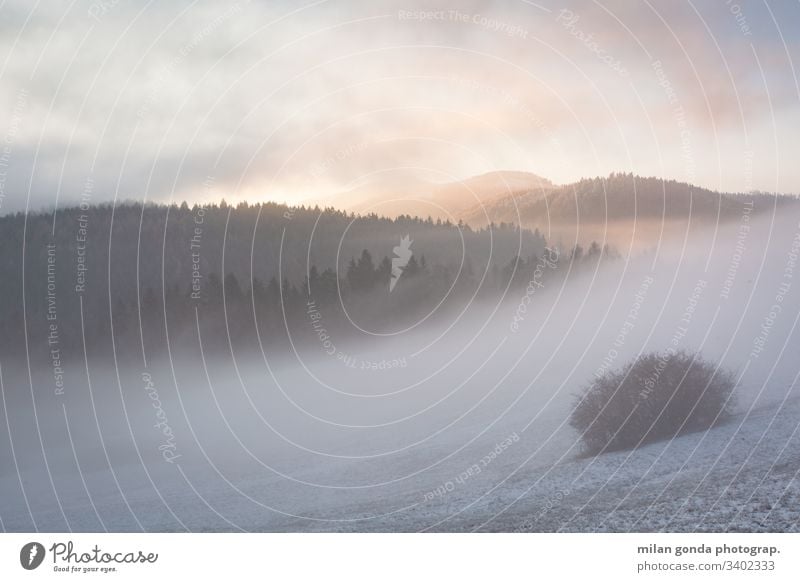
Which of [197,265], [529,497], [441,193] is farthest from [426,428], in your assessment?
[197,265]

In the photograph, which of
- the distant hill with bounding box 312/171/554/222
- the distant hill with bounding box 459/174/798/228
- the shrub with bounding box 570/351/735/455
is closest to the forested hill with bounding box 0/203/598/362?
the distant hill with bounding box 312/171/554/222

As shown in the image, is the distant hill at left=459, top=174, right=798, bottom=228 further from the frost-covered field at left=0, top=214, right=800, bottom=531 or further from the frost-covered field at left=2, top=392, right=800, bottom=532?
the frost-covered field at left=2, top=392, right=800, bottom=532

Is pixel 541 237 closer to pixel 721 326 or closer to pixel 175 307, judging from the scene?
pixel 721 326

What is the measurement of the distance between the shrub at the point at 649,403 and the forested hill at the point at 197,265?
2.53 meters

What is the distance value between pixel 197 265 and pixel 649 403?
6991 millimetres

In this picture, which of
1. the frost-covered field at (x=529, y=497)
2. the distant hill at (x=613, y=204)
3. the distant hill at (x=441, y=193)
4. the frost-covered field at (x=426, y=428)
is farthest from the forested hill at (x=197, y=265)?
the frost-covered field at (x=529, y=497)

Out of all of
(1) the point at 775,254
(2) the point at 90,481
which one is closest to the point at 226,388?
(2) the point at 90,481

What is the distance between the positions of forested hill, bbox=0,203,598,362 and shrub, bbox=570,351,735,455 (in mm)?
2534

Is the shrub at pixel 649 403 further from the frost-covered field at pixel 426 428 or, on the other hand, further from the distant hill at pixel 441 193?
the distant hill at pixel 441 193

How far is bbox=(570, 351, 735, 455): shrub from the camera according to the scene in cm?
1189

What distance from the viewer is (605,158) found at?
11984 millimetres

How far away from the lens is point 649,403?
12070 millimetres
